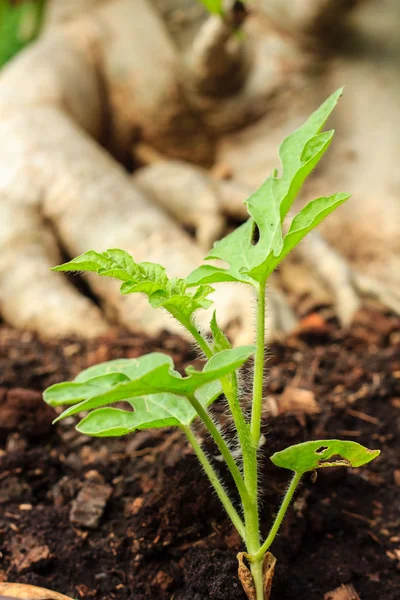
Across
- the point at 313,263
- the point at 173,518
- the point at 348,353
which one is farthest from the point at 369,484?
the point at 313,263

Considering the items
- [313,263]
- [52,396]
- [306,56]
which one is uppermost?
[52,396]

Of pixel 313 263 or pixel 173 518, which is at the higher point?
pixel 173 518

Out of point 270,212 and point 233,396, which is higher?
point 270,212

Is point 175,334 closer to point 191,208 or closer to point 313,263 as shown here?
point 313,263

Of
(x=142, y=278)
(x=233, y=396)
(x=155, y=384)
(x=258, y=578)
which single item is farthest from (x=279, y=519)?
(x=142, y=278)

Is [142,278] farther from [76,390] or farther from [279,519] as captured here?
[279,519]

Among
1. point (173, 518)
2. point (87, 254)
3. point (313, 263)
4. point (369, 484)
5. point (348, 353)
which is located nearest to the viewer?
point (87, 254)
